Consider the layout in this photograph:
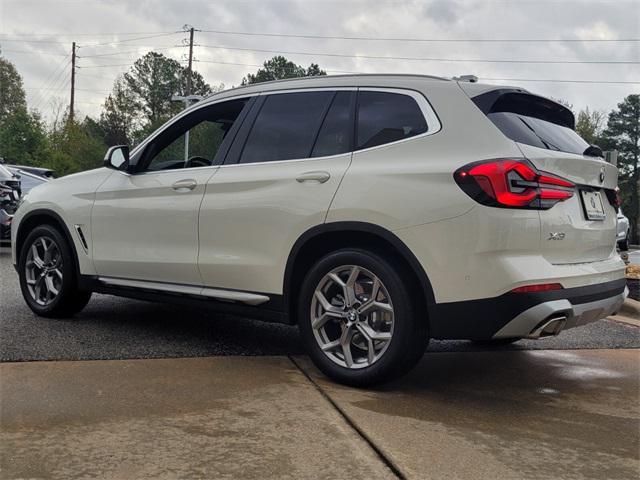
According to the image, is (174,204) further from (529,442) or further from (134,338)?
(529,442)

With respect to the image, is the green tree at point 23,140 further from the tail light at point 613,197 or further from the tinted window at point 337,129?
the tail light at point 613,197

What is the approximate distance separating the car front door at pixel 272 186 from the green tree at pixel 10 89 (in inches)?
2907

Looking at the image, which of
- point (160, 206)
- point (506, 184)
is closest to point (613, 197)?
point (506, 184)

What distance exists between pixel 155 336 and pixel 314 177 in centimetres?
198

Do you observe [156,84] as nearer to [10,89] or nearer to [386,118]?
[10,89]

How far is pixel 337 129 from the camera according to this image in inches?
159

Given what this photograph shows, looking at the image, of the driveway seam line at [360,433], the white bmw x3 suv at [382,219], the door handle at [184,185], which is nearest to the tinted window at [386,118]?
the white bmw x3 suv at [382,219]

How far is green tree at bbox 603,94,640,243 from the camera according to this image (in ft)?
234

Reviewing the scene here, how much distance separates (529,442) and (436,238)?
1.09 meters

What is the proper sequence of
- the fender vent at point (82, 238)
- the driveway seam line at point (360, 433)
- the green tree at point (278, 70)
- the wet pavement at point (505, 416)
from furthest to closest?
the green tree at point (278, 70) → the fender vent at point (82, 238) → the wet pavement at point (505, 416) → the driveway seam line at point (360, 433)

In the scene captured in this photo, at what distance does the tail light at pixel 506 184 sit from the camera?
3.29m

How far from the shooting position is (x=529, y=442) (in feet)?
9.83

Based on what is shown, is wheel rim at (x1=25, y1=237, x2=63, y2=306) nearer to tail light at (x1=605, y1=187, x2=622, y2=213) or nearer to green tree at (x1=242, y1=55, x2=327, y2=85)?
tail light at (x1=605, y1=187, x2=622, y2=213)

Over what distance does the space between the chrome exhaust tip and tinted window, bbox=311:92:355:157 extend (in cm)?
150
